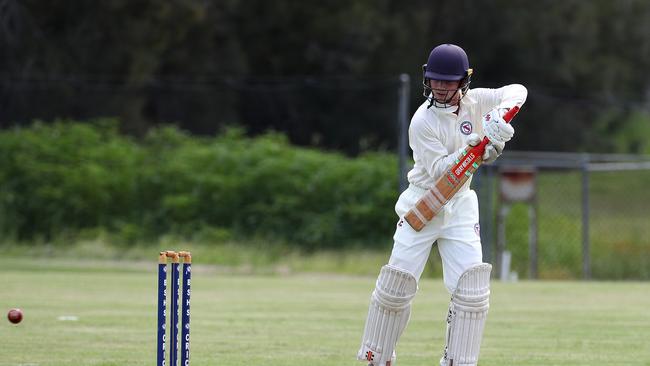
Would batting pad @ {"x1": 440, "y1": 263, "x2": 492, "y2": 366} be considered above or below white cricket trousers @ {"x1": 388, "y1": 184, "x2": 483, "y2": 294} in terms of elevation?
below

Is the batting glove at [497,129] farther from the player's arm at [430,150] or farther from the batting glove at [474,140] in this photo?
the player's arm at [430,150]

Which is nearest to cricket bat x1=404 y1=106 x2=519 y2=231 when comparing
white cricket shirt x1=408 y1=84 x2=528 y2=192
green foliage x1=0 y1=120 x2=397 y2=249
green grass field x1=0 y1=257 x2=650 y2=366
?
white cricket shirt x1=408 y1=84 x2=528 y2=192

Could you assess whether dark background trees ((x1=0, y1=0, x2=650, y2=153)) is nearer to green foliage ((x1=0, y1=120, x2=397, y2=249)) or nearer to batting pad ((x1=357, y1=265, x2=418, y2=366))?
green foliage ((x1=0, y1=120, x2=397, y2=249))

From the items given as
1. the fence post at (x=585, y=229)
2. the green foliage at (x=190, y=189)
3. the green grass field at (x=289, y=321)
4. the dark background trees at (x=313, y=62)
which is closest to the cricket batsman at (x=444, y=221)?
the green grass field at (x=289, y=321)

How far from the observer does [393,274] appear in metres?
7.92

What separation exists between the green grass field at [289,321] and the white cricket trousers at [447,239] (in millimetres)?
1523

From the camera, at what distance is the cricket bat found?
7.70 meters

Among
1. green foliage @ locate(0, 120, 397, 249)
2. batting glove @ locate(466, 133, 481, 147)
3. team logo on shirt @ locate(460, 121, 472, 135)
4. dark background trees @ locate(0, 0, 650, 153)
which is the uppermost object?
dark background trees @ locate(0, 0, 650, 153)

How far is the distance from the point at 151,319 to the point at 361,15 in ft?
85.6

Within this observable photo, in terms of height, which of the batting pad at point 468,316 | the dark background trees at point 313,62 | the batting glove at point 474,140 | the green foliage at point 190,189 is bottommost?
the batting pad at point 468,316

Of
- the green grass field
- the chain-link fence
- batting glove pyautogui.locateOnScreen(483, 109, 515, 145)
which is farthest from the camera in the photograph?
the chain-link fence

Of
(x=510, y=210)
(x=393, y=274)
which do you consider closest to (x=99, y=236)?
(x=510, y=210)

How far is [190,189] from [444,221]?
1617cm

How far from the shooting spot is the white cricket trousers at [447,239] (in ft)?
25.9
